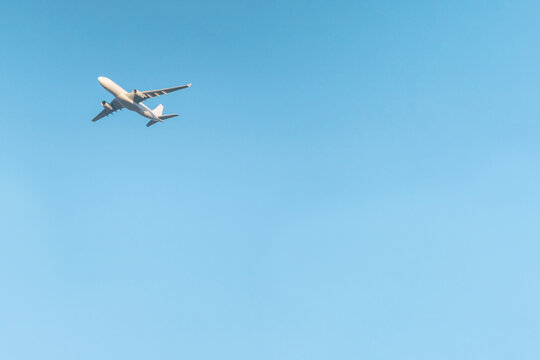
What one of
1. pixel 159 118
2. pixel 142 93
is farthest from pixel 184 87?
pixel 159 118

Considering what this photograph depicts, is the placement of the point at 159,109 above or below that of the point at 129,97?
above

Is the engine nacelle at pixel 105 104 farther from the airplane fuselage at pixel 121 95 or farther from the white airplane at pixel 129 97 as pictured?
the airplane fuselage at pixel 121 95

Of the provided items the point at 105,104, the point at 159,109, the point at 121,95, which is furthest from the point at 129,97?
the point at 159,109

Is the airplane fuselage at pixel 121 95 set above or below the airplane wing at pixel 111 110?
below

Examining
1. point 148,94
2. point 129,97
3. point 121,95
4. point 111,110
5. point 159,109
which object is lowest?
point 121,95

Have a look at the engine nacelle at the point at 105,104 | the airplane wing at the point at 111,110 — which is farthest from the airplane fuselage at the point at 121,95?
the engine nacelle at the point at 105,104

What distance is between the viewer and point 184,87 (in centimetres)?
11125

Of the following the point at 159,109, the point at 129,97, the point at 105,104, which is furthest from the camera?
the point at 159,109

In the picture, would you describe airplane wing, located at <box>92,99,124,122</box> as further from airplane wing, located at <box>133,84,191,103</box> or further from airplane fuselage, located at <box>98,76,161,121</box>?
airplane wing, located at <box>133,84,191,103</box>

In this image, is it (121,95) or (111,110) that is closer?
(121,95)

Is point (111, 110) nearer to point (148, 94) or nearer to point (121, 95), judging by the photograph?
Result: point (121, 95)

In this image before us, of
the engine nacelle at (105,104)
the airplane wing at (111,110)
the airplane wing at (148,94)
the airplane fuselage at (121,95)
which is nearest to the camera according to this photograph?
the airplane fuselage at (121,95)

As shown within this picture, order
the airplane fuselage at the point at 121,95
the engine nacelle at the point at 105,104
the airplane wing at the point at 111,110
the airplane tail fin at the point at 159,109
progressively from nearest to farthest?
the airplane fuselage at the point at 121,95 → the airplane wing at the point at 111,110 → the engine nacelle at the point at 105,104 → the airplane tail fin at the point at 159,109

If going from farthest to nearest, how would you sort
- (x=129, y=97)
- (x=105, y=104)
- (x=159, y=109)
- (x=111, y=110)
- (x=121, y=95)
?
(x=159, y=109) < (x=111, y=110) < (x=105, y=104) < (x=129, y=97) < (x=121, y=95)
